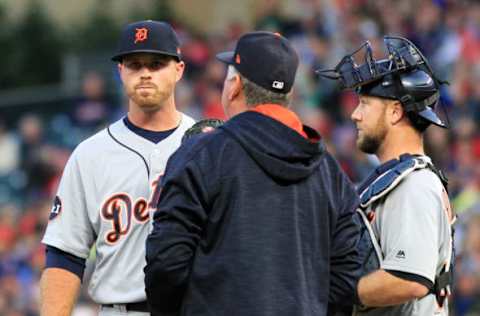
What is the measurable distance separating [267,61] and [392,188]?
837 millimetres

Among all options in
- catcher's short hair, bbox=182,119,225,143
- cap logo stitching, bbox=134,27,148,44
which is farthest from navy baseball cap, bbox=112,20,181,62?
catcher's short hair, bbox=182,119,225,143

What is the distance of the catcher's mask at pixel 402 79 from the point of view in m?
Result: 4.83

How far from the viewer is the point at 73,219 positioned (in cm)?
496

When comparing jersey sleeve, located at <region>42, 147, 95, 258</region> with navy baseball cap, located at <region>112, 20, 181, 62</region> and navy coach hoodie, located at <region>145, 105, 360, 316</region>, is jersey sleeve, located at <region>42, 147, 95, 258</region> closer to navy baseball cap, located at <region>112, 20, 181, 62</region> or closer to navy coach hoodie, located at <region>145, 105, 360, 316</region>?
navy baseball cap, located at <region>112, 20, 181, 62</region>

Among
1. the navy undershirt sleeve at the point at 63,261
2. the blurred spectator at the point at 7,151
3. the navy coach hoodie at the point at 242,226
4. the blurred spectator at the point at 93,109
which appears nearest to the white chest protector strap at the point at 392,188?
the navy coach hoodie at the point at 242,226

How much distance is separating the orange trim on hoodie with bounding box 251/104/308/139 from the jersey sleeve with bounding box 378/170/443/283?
0.63 meters

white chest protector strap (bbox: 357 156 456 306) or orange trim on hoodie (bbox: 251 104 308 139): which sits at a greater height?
orange trim on hoodie (bbox: 251 104 308 139)

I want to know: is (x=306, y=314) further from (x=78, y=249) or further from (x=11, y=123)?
(x=11, y=123)

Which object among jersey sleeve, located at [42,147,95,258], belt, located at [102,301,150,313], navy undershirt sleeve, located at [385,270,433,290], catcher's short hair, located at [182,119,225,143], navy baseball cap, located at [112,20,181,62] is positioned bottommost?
belt, located at [102,301,150,313]

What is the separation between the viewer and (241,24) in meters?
17.1

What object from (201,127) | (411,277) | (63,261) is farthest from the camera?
(63,261)

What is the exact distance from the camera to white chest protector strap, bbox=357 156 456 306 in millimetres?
4656

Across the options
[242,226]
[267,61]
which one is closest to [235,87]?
[267,61]

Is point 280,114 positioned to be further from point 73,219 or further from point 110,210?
point 73,219
